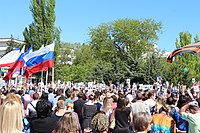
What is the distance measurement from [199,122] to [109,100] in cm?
304

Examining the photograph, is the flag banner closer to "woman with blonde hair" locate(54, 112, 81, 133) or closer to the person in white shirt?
the person in white shirt

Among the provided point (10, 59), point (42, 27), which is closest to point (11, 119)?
point (10, 59)

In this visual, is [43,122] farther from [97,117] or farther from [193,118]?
[193,118]

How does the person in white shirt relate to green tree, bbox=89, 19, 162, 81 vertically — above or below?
below

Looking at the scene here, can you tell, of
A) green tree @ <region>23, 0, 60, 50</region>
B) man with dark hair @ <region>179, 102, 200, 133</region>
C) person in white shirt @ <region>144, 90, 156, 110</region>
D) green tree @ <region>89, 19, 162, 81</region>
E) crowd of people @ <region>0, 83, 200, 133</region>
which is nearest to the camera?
crowd of people @ <region>0, 83, 200, 133</region>

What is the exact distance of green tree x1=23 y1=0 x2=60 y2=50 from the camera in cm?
5041

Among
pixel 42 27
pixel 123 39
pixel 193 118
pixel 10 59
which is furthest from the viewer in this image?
pixel 123 39

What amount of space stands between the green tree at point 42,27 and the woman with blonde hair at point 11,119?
4660 centimetres

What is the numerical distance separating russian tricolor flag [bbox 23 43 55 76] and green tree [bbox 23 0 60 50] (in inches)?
1198

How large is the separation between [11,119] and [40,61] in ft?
52.4

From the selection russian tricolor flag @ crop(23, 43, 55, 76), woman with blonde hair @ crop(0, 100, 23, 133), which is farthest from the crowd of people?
russian tricolor flag @ crop(23, 43, 55, 76)

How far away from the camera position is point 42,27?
5112 centimetres

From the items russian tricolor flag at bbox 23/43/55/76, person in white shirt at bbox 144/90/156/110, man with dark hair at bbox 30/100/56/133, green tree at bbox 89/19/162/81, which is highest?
green tree at bbox 89/19/162/81

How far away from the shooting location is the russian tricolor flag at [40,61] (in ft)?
63.4
